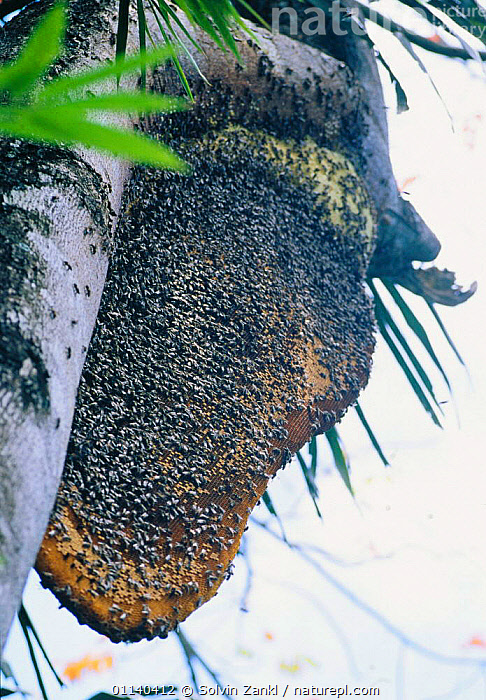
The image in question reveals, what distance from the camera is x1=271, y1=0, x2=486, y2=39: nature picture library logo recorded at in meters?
0.99

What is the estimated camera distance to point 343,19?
3.22ft

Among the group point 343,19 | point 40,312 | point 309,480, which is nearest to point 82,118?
point 40,312

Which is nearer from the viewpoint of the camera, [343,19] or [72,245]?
[72,245]

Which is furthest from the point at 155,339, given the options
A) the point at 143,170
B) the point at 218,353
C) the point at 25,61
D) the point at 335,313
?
the point at 25,61

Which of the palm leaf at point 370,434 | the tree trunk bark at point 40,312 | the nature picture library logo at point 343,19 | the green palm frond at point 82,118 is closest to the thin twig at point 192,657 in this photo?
the palm leaf at point 370,434

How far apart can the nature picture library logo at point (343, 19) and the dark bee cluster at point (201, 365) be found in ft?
0.82

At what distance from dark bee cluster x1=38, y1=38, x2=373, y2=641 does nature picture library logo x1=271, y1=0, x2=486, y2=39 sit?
25 centimetres

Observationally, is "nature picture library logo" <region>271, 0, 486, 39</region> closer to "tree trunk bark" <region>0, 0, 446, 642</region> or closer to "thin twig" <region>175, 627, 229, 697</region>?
"tree trunk bark" <region>0, 0, 446, 642</region>

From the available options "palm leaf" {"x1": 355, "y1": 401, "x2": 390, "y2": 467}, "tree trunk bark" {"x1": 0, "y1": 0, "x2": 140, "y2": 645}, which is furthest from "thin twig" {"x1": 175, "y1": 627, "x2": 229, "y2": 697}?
"tree trunk bark" {"x1": 0, "y1": 0, "x2": 140, "y2": 645}

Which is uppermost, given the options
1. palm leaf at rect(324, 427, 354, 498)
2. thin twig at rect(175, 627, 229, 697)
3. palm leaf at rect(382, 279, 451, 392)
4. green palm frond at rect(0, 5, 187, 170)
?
green palm frond at rect(0, 5, 187, 170)

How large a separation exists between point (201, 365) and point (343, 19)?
67cm

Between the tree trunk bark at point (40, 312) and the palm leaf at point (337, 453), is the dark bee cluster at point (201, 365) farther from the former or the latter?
the palm leaf at point (337, 453)

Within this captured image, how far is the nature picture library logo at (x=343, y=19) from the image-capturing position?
99cm

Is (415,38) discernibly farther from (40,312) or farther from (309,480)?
(40,312)
